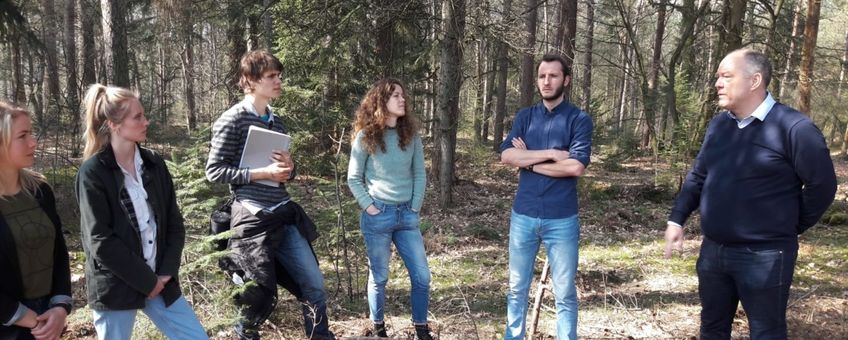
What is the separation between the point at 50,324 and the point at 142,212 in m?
0.60

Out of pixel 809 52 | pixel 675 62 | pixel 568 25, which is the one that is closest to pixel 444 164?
pixel 568 25

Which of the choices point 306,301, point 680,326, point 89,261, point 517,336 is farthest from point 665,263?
point 89,261

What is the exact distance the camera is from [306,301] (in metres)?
3.50

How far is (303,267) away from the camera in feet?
11.1

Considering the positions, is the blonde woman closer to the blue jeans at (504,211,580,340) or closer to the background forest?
the background forest

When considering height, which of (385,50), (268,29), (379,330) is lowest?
(379,330)

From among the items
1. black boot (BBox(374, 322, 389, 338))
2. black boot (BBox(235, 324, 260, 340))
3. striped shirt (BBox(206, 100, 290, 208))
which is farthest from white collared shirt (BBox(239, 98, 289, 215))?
black boot (BBox(374, 322, 389, 338))

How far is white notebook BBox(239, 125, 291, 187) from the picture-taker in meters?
3.13

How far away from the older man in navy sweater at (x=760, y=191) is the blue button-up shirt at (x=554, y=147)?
2.62 feet

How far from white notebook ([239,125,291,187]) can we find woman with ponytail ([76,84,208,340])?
0.59 meters

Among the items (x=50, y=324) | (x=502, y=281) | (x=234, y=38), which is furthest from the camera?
(x=234, y=38)

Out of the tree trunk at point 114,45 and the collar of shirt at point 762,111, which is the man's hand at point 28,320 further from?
the tree trunk at point 114,45

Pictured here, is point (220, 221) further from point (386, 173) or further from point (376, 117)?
A: point (376, 117)

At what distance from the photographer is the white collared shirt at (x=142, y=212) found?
2453 millimetres
